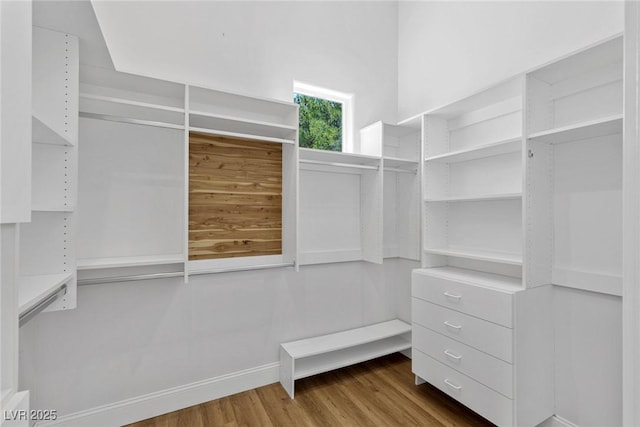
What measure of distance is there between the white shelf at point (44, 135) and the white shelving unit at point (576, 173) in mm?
2350

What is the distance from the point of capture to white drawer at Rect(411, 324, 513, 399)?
1.76m

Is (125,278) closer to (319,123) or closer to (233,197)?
(233,197)

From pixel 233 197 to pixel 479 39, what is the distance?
90.5 inches

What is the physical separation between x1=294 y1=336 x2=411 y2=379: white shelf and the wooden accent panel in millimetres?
954

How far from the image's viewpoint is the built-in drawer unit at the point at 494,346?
5.71 ft

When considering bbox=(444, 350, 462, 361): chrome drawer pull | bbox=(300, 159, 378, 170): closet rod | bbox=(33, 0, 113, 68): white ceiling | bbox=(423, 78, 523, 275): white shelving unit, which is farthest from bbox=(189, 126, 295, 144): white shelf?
bbox=(444, 350, 462, 361): chrome drawer pull

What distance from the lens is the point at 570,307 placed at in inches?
72.5

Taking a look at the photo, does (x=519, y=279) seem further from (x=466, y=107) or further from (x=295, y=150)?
(x=295, y=150)

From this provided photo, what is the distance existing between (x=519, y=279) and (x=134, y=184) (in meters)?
2.64

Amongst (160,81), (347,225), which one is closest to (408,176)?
(347,225)

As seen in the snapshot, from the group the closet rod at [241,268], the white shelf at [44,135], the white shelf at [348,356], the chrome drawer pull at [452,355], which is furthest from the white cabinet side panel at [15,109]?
the chrome drawer pull at [452,355]

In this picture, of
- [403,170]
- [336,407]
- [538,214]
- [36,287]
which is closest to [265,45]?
[403,170]

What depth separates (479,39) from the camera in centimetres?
239

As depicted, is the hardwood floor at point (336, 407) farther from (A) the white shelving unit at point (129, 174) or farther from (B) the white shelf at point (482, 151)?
(B) the white shelf at point (482, 151)
